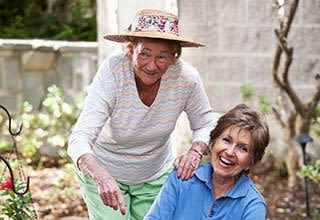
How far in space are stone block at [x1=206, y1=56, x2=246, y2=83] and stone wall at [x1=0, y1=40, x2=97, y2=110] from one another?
0.97 meters

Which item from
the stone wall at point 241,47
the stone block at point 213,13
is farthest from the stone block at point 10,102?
the stone block at point 213,13

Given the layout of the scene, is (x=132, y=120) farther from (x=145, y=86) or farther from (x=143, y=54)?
(x=143, y=54)

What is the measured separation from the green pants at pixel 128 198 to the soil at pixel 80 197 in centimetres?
163

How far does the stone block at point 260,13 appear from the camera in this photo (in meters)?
5.18

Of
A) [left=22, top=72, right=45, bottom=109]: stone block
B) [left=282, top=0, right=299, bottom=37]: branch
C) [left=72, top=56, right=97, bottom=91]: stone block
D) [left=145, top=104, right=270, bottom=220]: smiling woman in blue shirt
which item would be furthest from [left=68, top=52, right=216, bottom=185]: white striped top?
[left=22, top=72, right=45, bottom=109]: stone block

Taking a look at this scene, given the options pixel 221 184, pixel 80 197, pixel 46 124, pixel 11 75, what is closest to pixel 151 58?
pixel 221 184

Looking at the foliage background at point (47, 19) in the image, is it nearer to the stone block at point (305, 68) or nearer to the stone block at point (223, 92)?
the stone block at point (223, 92)

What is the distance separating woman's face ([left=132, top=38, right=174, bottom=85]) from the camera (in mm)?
2584

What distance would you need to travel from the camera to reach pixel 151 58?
8.47 ft

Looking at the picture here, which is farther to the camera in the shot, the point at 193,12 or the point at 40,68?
the point at 40,68

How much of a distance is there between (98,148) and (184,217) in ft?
1.76

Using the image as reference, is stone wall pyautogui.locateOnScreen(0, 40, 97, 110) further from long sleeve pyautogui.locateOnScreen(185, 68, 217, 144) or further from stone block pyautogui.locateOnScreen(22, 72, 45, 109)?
long sleeve pyautogui.locateOnScreen(185, 68, 217, 144)

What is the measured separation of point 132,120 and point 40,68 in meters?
3.19

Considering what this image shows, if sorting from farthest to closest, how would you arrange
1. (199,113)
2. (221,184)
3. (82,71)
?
(82,71) → (199,113) → (221,184)
